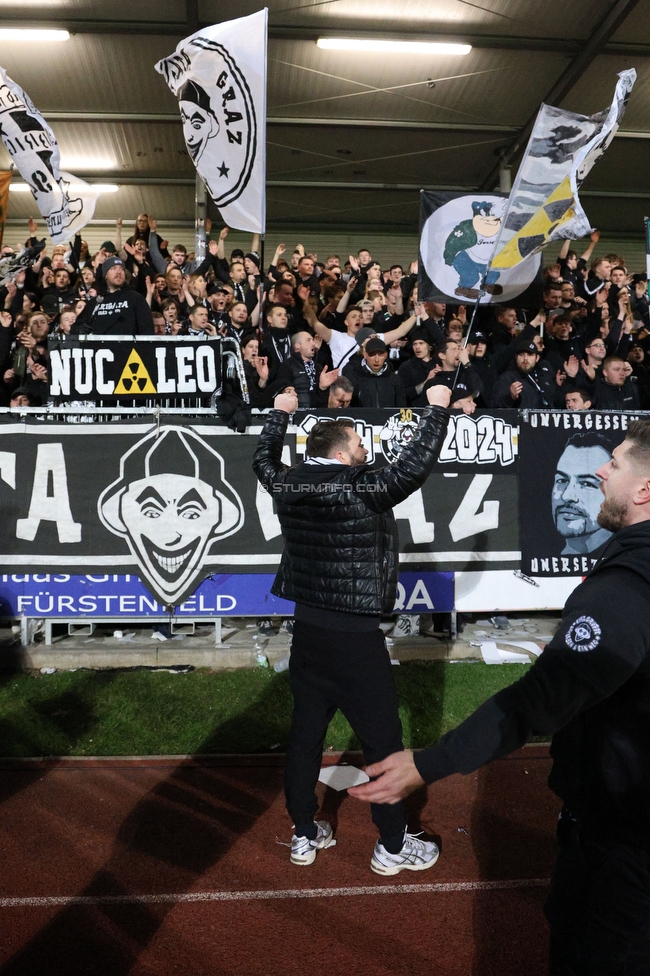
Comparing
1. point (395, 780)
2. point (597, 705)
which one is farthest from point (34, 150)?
point (597, 705)

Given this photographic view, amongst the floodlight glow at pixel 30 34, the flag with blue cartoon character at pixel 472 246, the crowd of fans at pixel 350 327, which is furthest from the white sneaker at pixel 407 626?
the floodlight glow at pixel 30 34

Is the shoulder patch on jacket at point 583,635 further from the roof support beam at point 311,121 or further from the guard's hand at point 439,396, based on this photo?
the roof support beam at point 311,121

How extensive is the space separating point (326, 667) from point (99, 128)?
1750cm

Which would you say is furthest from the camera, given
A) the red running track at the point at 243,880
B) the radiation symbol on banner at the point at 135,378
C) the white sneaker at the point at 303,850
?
the radiation symbol on banner at the point at 135,378

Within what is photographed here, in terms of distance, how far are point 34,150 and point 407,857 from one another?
839cm

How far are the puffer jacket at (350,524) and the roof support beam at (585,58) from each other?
43.5ft

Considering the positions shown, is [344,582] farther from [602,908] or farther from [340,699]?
[602,908]

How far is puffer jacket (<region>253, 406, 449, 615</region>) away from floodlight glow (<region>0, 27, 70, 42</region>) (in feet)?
45.2

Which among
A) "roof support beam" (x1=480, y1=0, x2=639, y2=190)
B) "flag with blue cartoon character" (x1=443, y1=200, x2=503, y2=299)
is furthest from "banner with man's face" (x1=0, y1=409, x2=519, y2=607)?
"roof support beam" (x1=480, y1=0, x2=639, y2=190)

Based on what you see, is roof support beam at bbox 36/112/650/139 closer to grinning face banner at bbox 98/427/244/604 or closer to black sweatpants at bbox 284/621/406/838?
grinning face banner at bbox 98/427/244/604

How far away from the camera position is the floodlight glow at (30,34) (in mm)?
14242

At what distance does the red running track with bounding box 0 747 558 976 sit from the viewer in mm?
3812

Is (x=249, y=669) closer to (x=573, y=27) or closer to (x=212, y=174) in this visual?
(x=212, y=174)

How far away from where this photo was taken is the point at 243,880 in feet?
14.6
